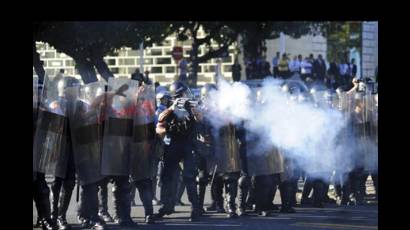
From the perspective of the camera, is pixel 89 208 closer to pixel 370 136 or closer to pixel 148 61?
pixel 370 136

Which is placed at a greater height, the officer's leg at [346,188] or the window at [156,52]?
the window at [156,52]

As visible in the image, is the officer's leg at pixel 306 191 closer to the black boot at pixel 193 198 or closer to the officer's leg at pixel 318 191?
the officer's leg at pixel 318 191

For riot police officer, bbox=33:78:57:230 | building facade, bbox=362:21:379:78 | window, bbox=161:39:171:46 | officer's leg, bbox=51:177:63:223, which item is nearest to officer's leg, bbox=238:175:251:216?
officer's leg, bbox=51:177:63:223

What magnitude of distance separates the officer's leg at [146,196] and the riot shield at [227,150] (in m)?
0.99

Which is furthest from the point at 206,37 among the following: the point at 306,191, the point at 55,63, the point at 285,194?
the point at 285,194

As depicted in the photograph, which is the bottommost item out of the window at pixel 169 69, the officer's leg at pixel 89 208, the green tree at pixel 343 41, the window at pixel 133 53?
the officer's leg at pixel 89 208

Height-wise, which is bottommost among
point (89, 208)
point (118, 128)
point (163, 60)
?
point (89, 208)

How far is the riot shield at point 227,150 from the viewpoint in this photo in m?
11.4

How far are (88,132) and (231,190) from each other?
2.09 metres

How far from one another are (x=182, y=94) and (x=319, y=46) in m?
24.4

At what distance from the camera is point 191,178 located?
11.1m

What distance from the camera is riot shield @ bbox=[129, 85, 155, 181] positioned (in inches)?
420

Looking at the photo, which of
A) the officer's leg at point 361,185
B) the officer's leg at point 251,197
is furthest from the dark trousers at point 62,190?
the officer's leg at point 361,185
